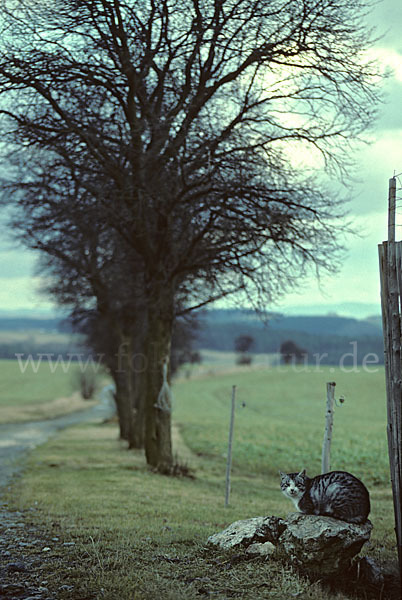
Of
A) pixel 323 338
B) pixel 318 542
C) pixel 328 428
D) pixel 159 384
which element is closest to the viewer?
pixel 318 542

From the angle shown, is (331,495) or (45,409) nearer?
(331,495)

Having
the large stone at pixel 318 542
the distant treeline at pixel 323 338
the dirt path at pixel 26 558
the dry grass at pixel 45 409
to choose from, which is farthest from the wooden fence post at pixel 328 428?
the distant treeline at pixel 323 338

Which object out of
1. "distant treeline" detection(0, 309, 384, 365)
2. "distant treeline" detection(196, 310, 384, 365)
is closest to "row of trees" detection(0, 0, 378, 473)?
"distant treeline" detection(0, 309, 384, 365)

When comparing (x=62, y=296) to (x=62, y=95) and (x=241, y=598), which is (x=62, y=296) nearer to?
(x=62, y=95)

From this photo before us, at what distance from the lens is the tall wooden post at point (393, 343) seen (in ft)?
24.3

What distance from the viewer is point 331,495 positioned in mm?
8078

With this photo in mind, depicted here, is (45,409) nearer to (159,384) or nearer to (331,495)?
(159,384)

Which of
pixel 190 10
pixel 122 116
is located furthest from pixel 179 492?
pixel 190 10

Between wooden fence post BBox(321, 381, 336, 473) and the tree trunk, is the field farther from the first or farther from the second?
the tree trunk

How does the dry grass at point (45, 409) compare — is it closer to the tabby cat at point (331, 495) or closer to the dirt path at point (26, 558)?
the dirt path at point (26, 558)

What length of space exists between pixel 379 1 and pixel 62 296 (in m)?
18.5

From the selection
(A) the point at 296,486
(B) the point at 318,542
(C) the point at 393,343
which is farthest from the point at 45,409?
(C) the point at 393,343

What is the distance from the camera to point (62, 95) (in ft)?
51.3

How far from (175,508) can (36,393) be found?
78.7 meters
